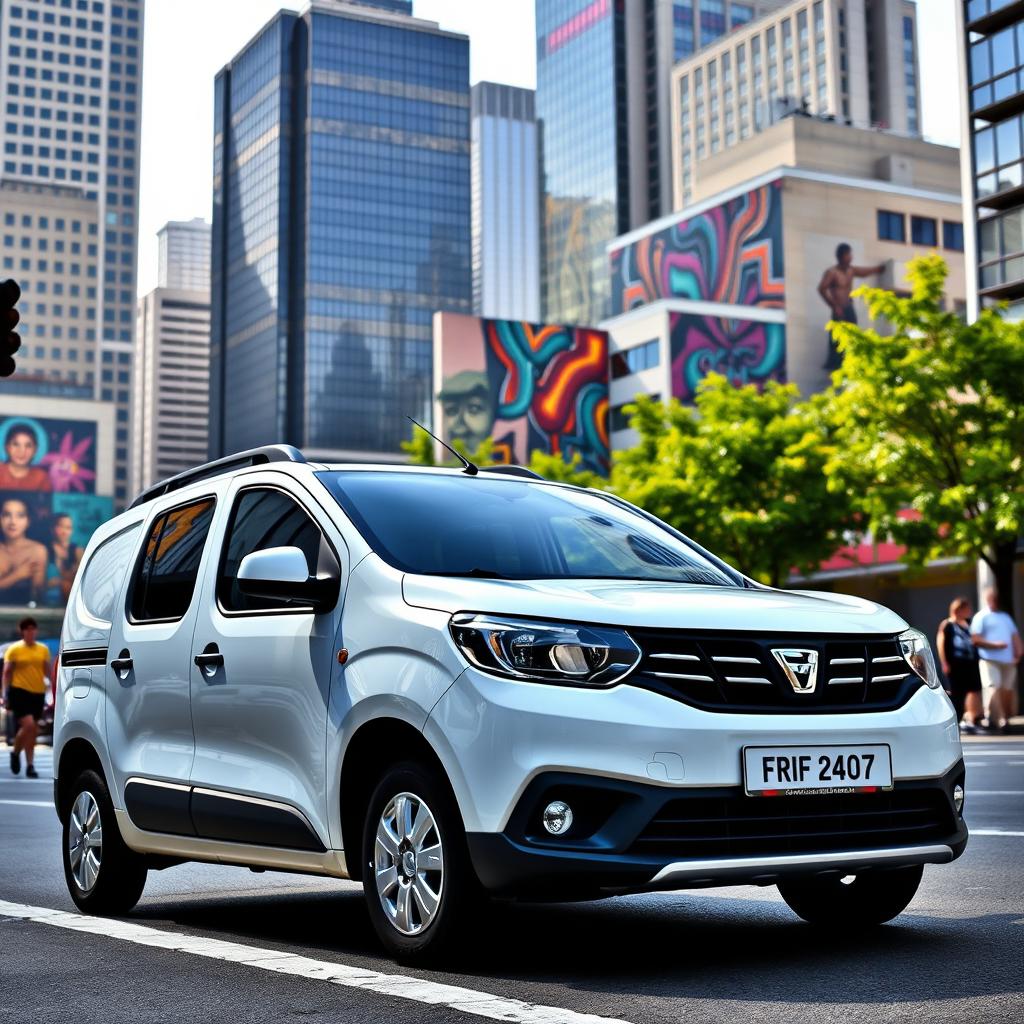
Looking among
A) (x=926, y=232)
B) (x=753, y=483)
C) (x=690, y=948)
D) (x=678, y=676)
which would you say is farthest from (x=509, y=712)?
(x=926, y=232)

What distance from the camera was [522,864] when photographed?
15.8 feet

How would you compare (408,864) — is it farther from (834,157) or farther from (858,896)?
(834,157)

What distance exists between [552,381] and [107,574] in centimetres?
9000

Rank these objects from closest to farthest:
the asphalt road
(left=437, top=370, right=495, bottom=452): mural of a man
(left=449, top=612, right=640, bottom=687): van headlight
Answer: the asphalt road, (left=449, top=612, right=640, bottom=687): van headlight, (left=437, top=370, right=495, bottom=452): mural of a man

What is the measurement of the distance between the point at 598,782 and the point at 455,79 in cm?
18139

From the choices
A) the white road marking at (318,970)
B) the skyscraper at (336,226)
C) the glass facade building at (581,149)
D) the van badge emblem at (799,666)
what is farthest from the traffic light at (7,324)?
the glass facade building at (581,149)

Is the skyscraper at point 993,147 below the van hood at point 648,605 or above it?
above

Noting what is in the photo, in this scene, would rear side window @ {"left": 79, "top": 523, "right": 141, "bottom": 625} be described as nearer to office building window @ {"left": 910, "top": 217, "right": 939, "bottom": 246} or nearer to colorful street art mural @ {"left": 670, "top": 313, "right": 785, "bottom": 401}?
colorful street art mural @ {"left": 670, "top": 313, "right": 785, "bottom": 401}

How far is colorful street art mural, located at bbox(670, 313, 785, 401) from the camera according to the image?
93.2 meters

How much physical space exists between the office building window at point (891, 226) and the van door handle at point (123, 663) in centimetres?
10010

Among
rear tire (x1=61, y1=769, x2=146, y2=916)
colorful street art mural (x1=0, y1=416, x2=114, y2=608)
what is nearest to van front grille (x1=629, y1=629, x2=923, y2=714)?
rear tire (x1=61, y1=769, x2=146, y2=916)

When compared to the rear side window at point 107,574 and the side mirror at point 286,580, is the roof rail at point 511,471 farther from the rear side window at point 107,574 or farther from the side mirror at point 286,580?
the rear side window at point 107,574

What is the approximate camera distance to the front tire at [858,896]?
19.2 feet

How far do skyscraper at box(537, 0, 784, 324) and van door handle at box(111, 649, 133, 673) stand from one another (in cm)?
16368
